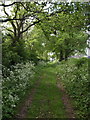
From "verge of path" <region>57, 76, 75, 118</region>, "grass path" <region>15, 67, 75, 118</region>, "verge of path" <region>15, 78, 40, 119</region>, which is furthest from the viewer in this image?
"verge of path" <region>57, 76, 75, 118</region>

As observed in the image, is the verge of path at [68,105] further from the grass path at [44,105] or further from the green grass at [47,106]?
the green grass at [47,106]

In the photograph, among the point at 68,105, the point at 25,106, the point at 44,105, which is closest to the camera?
the point at 25,106

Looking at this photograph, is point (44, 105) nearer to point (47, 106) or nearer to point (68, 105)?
point (47, 106)

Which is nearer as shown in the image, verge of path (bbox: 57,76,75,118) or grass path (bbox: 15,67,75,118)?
grass path (bbox: 15,67,75,118)

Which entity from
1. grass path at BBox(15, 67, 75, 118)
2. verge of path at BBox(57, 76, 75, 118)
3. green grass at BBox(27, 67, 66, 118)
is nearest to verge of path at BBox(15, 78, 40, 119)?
grass path at BBox(15, 67, 75, 118)

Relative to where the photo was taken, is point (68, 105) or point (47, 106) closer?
point (47, 106)

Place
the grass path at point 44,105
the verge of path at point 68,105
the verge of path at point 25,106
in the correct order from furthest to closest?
the verge of path at point 68,105, the grass path at point 44,105, the verge of path at point 25,106

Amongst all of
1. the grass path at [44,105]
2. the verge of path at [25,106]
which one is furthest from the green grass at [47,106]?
the verge of path at [25,106]

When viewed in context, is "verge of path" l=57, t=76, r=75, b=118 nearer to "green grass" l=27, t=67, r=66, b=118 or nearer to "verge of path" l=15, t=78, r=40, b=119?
"green grass" l=27, t=67, r=66, b=118

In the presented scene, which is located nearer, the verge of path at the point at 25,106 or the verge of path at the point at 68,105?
the verge of path at the point at 25,106

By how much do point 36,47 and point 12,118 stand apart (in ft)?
90.2

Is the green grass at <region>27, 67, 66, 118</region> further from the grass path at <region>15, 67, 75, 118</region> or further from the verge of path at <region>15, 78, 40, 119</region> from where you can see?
the verge of path at <region>15, 78, 40, 119</region>

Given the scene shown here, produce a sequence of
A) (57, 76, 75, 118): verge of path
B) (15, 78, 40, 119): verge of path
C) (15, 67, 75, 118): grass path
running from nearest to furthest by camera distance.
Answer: (15, 78, 40, 119): verge of path
(15, 67, 75, 118): grass path
(57, 76, 75, 118): verge of path

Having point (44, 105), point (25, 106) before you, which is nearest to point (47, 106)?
point (44, 105)
